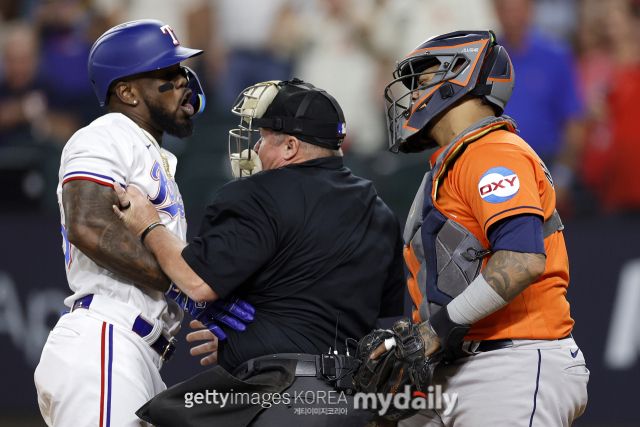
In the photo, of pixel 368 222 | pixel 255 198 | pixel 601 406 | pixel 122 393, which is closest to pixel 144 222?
pixel 255 198

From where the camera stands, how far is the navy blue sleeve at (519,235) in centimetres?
235

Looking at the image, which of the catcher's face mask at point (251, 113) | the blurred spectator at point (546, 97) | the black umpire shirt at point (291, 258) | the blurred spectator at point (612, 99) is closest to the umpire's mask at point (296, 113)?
the catcher's face mask at point (251, 113)

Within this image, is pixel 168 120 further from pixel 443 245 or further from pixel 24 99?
pixel 24 99

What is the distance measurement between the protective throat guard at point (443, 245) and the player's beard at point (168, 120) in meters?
1.38

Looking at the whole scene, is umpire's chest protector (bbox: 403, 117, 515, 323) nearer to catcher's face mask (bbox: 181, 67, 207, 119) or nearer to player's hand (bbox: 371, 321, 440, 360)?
player's hand (bbox: 371, 321, 440, 360)

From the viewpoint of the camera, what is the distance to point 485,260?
8.54 feet

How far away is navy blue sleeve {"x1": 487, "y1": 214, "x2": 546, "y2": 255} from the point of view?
2352 mm

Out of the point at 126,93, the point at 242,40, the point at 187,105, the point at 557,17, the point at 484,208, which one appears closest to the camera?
the point at 484,208

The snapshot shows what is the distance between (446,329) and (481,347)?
32 centimetres

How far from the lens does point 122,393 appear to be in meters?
2.76

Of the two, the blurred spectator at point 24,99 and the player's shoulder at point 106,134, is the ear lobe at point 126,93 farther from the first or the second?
the blurred spectator at point 24,99

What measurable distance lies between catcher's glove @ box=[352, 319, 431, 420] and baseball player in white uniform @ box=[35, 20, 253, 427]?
0.55 metres

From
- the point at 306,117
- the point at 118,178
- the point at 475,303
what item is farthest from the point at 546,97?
the point at 118,178

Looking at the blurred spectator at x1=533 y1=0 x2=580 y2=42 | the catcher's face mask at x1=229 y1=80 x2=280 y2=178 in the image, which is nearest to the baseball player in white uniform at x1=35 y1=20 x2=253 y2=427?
the catcher's face mask at x1=229 y1=80 x2=280 y2=178
